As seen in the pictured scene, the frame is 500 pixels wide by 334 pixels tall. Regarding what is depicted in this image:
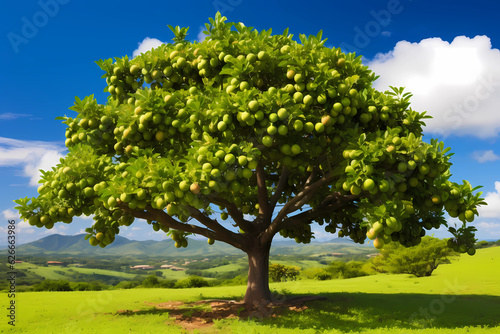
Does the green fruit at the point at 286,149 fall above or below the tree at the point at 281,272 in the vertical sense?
above

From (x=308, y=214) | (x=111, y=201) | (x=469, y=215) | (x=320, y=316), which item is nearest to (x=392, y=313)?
(x=320, y=316)

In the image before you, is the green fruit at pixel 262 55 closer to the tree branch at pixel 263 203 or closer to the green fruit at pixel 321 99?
the green fruit at pixel 321 99

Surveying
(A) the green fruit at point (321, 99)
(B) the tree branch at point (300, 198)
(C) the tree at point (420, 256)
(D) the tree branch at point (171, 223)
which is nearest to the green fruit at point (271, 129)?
(A) the green fruit at point (321, 99)

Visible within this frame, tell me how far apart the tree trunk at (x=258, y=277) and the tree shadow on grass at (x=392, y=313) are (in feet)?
4.70

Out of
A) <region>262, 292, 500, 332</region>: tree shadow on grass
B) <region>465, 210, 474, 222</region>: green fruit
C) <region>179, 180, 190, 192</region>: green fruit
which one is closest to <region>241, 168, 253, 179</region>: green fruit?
<region>179, 180, 190, 192</region>: green fruit

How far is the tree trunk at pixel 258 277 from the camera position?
13.5 m

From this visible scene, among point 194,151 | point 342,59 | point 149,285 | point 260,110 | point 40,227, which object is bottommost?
point 149,285

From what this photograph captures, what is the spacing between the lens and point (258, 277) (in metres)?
13.7

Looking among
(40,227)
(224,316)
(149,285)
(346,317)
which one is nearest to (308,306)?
(346,317)

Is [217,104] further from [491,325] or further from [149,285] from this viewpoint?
[149,285]

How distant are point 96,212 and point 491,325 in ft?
42.1

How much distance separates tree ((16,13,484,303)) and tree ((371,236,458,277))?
1675cm

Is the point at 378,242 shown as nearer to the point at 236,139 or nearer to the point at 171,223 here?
the point at 236,139

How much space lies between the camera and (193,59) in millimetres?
11336
